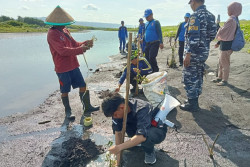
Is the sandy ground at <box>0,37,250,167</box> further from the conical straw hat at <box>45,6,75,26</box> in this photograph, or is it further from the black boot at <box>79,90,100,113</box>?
the conical straw hat at <box>45,6,75,26</box>

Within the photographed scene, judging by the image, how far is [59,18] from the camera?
139 inches

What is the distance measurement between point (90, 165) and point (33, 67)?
8282mm

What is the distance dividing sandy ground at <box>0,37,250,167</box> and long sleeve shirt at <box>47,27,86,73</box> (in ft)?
3.65

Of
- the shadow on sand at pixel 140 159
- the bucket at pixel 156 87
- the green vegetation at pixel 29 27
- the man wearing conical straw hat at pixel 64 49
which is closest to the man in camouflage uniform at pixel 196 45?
the bucket at pixel 156 87

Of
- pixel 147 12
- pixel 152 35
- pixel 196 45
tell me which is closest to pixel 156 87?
pixel 196 45

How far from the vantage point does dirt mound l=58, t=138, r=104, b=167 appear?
2598 mm

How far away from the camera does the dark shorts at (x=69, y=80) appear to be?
3725 millimetres

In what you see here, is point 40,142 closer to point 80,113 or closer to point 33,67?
point 80,113

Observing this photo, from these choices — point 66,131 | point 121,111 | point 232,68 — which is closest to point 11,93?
point 66,131

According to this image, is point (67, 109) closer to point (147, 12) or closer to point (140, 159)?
point (140, 159)

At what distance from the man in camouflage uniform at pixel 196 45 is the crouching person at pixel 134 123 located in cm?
156

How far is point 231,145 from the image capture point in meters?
2.83

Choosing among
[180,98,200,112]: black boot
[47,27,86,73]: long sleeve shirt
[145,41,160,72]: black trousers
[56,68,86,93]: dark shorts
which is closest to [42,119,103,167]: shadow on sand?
[56,68,86,93]: dark shorts

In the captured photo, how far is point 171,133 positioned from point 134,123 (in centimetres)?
109
